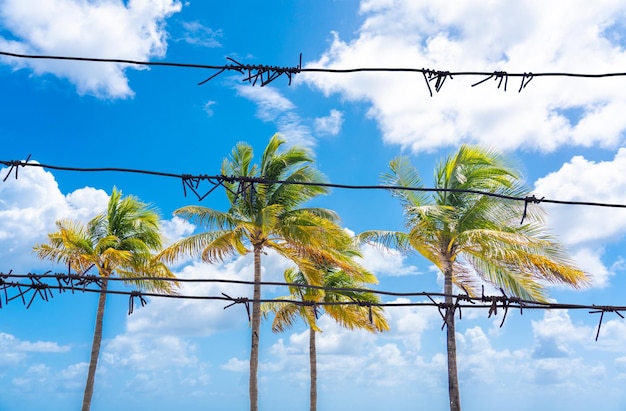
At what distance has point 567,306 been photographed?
6.45m

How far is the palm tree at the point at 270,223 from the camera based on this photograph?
69.5 ft

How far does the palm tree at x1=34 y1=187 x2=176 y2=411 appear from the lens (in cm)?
2239

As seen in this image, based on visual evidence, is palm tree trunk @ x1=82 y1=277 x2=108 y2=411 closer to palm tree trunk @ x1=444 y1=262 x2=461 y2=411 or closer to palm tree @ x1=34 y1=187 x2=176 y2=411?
palm tree @ x1=34 y1=187 x2=176 y2=411

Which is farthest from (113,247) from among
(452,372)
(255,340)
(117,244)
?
(452,372)

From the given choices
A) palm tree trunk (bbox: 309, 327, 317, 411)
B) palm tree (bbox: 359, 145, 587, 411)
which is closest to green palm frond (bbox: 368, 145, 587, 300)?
palm tree (bbox: 359, 145, 587, 411)

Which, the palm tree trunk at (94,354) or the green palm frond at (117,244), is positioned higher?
the green palm frond at (117,244)

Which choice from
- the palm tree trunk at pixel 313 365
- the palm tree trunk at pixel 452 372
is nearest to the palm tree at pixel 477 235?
the palm tree trunk at pixel 452 372

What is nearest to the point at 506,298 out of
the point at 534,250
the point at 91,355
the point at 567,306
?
the point at 567,306

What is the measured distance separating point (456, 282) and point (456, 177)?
10.5 ft

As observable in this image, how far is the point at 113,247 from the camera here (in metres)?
23.4

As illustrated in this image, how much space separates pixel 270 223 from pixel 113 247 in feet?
19.8

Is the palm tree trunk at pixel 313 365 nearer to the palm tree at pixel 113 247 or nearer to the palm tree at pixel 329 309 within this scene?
the palm tree at pixel 329 309

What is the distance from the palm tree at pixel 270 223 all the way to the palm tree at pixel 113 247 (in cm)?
176

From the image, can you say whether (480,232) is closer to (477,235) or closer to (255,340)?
(477,235)
